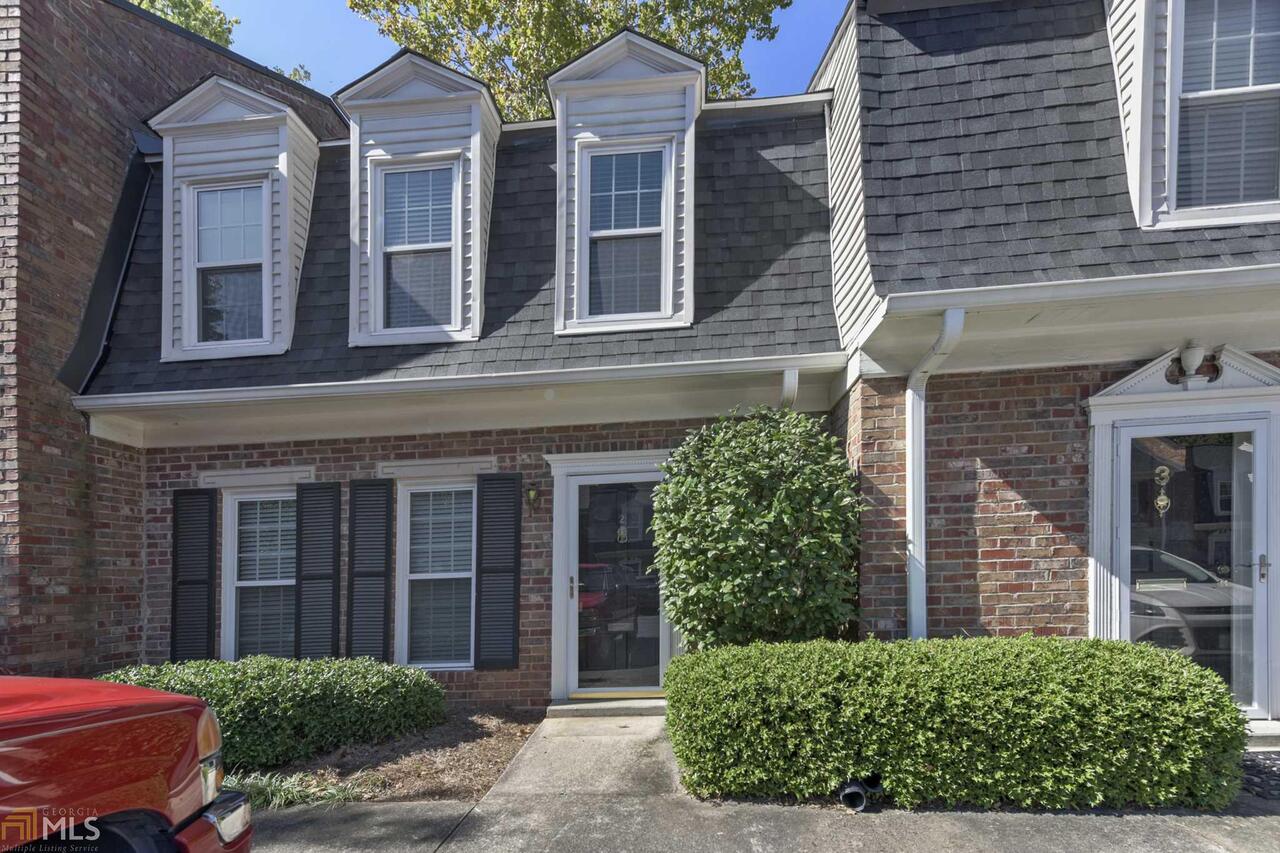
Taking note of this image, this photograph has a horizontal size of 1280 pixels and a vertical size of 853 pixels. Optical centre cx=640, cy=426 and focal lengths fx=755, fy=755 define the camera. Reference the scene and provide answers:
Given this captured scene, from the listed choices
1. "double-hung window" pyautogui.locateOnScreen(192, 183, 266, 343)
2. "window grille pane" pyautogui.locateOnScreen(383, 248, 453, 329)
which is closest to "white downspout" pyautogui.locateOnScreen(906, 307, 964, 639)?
"window grille pane" pyautogui.locateOnScreen(383, 248, 453, 329)

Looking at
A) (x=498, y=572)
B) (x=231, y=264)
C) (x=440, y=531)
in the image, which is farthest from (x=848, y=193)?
(x=231, y=264)

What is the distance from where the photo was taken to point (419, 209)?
Answer: 6.70 meters

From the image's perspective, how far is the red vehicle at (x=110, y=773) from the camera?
206 centimetres

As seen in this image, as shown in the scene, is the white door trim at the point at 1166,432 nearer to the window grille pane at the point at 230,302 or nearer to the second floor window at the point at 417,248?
the second floor window at the point at 417,248

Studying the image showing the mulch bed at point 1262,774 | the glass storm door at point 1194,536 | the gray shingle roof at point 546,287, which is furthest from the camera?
the gray shingle roof at point 546,287

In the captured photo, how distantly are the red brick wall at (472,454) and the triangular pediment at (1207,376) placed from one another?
3210 mm

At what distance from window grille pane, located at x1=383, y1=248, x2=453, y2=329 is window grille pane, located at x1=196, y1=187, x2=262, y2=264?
126 centimetres

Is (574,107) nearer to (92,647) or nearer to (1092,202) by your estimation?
(1092,202)

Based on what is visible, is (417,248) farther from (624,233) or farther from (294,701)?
(294,701)

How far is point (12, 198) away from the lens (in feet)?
19.3

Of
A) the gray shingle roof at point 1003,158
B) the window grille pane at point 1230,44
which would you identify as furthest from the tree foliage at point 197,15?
the window grille pane at point 1230,44

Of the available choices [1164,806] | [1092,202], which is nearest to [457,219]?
[1092,202]

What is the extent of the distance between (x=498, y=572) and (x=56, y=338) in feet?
13.4

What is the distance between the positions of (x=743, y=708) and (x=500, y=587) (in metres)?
2.87
